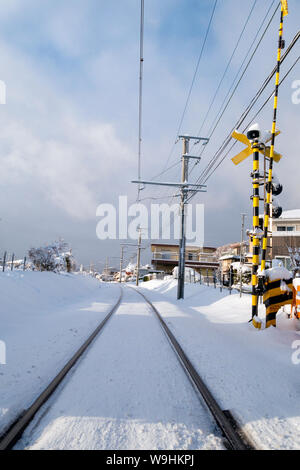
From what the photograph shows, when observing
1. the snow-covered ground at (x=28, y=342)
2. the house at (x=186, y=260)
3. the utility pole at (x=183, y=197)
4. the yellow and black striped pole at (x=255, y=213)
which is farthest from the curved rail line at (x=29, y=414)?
the house at (x=186, y=260)

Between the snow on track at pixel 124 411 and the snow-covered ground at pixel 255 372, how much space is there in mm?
382

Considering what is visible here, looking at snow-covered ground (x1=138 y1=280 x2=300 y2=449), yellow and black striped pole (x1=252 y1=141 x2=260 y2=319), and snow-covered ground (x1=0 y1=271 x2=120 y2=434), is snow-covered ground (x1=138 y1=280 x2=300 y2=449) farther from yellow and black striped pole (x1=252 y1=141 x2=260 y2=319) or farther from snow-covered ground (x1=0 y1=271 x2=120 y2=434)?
snow-covered ground (x1=0 y1=271 x2=120 y2=434)

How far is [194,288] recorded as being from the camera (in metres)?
19.3

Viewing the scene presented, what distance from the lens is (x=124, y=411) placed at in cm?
244

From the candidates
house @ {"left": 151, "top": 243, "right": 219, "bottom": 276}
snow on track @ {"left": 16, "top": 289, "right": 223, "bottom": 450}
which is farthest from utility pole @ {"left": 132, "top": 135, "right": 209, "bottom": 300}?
house @ {"left": 151, "top": 243, "right": 219, "bottom": 276}

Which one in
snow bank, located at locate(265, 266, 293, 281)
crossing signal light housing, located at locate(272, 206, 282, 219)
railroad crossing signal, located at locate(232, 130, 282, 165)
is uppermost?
railroad crossing signal, located at locate(232, 130, 282, 165)

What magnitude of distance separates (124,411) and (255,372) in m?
2.13

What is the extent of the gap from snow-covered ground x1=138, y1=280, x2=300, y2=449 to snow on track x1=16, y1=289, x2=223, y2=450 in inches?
15.0

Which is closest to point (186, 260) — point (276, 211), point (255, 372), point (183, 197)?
point (183, 197)

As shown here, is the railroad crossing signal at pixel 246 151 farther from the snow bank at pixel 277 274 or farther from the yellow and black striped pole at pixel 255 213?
the snow bank at pixel 277 274

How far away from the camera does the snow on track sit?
2010mm

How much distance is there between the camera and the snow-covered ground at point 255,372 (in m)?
2.29

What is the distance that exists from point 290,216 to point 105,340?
38.3 m
